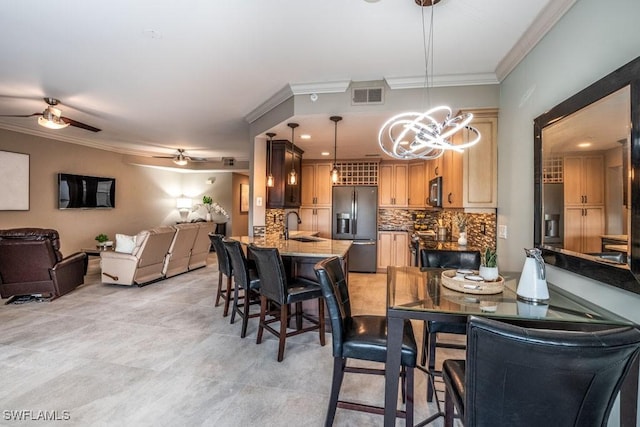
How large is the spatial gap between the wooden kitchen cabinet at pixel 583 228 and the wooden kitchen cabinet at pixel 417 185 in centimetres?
382

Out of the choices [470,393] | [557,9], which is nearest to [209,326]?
[470,393]

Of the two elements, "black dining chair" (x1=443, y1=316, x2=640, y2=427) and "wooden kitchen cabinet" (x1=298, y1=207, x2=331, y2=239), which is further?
"wooden kitchen cabinet" (x1=298, y1=207, x2=331, y2=239)

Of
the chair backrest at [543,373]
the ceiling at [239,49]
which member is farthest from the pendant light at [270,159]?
the chair backrest at [543,373]

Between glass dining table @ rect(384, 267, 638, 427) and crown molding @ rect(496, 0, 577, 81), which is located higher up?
crown molding @ rect(496, 0, 577, 81)

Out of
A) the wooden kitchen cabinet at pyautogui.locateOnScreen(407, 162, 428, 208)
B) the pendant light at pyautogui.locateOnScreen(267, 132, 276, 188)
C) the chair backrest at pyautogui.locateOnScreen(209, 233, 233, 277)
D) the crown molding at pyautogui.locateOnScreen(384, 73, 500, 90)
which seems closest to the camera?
the crown molding at pyautogui.locateOnScreen(384, 73, 500, 90)

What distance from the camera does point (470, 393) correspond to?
102cm

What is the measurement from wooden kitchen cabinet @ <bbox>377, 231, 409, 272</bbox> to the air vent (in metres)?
3.22

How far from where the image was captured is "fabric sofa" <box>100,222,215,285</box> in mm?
4688

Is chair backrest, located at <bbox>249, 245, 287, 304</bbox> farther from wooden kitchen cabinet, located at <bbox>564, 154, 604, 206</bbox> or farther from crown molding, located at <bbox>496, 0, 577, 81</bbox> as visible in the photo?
crown molding, located at <bbox>496, 0, 577, 81</bbox>

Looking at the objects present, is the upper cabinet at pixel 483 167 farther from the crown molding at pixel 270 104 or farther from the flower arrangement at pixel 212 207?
the flower arrangement at pixel 212 207

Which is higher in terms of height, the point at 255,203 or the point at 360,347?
the point at 255,203

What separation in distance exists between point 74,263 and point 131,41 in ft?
11.7

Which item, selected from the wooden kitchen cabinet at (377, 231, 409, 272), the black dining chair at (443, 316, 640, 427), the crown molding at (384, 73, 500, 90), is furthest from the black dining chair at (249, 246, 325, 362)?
the wooden kitchen cabinet at (377, 231, 409, 272)

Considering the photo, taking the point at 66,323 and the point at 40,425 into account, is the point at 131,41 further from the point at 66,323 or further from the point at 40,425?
the point at 66,323
